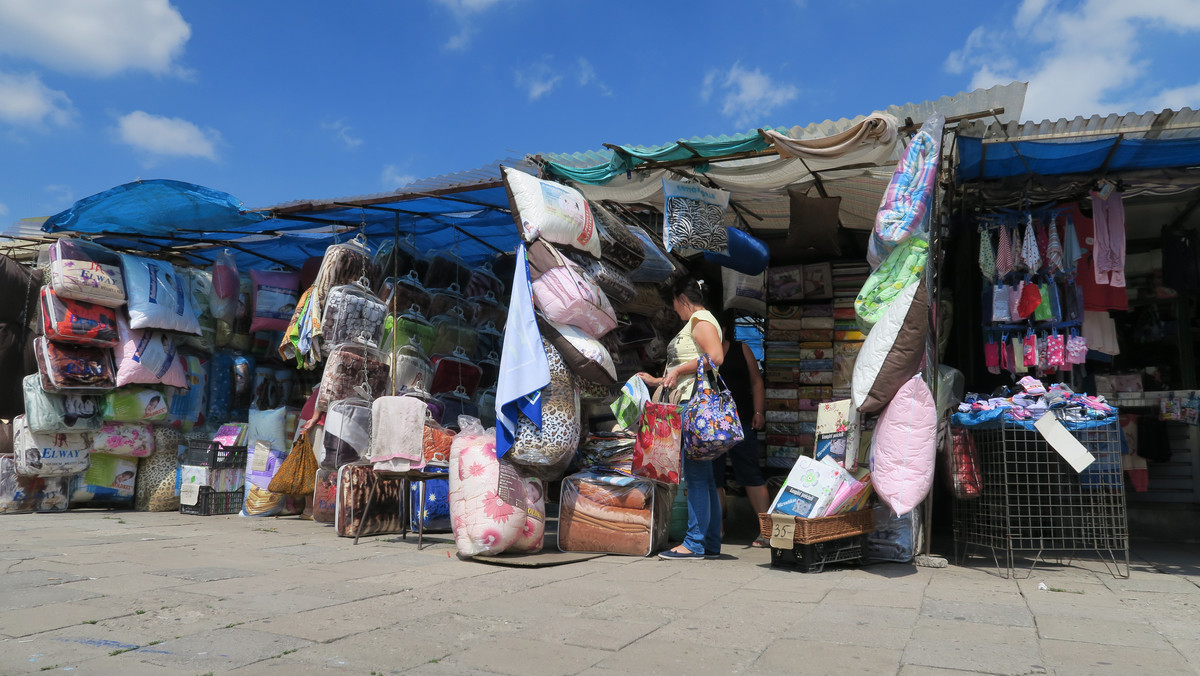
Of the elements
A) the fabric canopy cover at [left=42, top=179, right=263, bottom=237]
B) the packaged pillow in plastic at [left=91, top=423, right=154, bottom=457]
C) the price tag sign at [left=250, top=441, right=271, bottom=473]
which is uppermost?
the fabric canopy cover at [left=42, top=179, right=263, bottom=237]

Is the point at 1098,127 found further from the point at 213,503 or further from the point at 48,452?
the point at 48,452

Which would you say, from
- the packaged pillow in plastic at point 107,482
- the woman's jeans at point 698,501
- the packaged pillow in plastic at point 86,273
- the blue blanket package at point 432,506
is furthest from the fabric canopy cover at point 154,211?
the woman's jeans at point 698,501

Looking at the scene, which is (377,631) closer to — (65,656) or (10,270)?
(65,656)

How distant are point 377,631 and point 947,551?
4.36 m

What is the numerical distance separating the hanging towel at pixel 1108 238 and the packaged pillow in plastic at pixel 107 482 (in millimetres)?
9021

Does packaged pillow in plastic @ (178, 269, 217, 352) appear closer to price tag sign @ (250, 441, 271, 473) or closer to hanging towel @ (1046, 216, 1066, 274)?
price tag sign @ (250, 441, 271, 473)

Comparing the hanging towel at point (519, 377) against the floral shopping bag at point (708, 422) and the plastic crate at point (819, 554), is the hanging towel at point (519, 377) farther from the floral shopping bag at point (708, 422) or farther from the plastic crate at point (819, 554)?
the plastic crate at point (819, 554)

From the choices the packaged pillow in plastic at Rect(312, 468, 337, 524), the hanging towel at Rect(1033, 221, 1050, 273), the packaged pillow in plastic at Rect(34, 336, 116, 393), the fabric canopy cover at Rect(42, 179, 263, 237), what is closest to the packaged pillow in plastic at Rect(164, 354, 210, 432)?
the packaged pillow in plastic at Rect(34, 336, 116, 393)

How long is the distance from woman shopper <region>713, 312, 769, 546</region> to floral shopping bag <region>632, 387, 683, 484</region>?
33.2 inches

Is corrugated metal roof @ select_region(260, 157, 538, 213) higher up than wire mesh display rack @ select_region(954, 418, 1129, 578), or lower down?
higher up

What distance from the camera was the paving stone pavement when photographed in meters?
2.76

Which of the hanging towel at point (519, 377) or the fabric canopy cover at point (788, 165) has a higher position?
the fabric canopy cover at point (788, 165)

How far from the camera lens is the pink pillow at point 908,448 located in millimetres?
4543

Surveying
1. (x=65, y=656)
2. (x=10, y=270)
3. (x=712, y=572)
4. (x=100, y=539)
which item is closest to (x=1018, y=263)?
(x=712, y=572)
